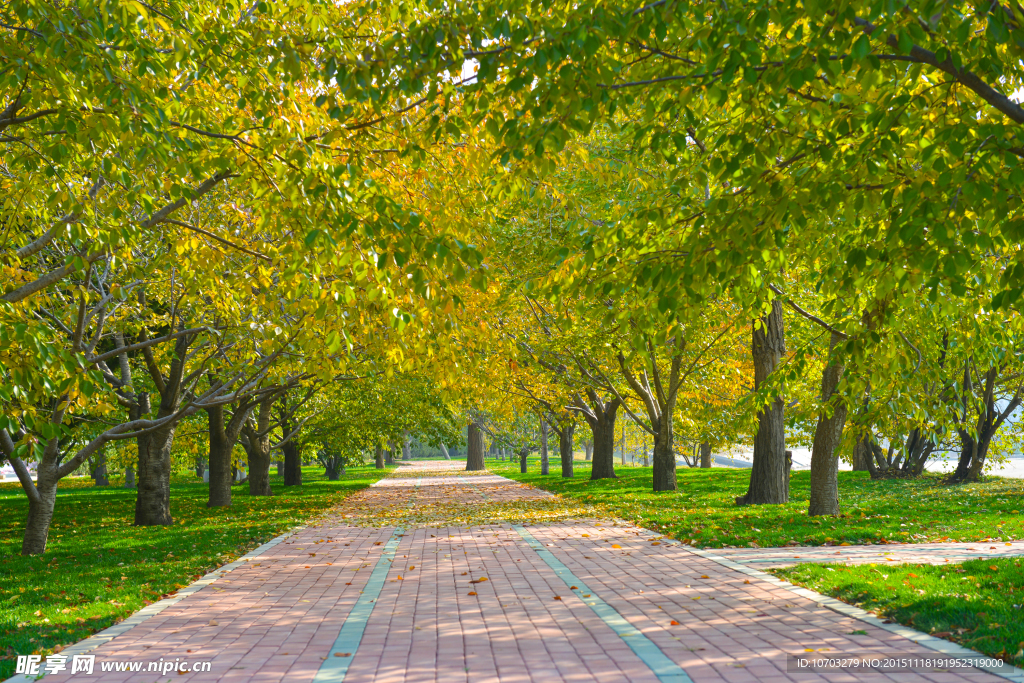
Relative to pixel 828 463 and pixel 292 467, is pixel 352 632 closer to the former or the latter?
pixel 828 463

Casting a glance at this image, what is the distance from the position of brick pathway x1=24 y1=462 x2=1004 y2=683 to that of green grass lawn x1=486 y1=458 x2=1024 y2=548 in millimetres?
1934

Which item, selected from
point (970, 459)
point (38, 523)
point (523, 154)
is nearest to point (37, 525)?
point (38, 523)

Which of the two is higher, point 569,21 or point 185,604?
point 569,21

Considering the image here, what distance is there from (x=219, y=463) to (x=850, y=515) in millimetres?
Answer: 15999

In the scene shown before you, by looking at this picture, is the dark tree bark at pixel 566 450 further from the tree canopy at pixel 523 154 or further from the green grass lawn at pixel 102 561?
the tree canopy at pixel 523 154

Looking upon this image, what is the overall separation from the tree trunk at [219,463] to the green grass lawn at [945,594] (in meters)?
16.0

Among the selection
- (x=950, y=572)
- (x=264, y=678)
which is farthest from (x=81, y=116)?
(x=950, y=572)

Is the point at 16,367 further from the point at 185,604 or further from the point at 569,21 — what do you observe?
the point at 569,21

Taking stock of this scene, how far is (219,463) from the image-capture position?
20328mm

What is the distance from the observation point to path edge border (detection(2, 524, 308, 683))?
220 inches

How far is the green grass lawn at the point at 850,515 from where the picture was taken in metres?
10.8

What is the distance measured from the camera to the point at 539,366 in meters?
21.4

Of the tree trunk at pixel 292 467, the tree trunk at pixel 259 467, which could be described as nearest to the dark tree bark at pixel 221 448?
the tree trunk at pixel 259 467

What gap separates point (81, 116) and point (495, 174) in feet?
12.5
